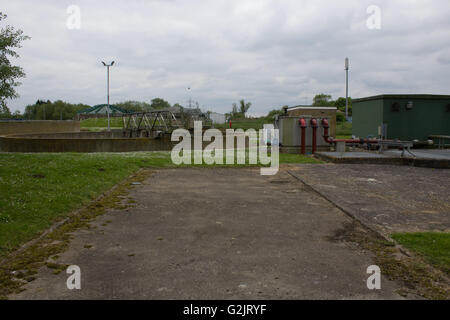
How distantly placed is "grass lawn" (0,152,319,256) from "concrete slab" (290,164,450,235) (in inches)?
203

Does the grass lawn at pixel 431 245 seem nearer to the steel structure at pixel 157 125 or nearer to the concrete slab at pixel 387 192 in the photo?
the concrete slab at pixel 387 192

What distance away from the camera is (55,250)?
485 centimetres

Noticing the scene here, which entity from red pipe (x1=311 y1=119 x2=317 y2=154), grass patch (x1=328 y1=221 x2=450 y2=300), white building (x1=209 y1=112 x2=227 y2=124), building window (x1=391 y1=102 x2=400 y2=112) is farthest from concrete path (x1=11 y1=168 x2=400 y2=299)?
white building (x1=209 y1=112 x2=227 y2=124)

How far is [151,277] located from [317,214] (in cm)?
377

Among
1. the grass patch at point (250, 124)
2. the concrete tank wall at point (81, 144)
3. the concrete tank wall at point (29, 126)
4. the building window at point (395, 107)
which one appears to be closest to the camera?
the building window at point (395, 107)

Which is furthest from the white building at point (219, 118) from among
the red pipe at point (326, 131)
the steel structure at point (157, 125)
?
the red pipe at point (326, 131)

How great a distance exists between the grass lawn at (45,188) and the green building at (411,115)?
38.5 ft

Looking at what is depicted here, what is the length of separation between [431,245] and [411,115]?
53.3ft

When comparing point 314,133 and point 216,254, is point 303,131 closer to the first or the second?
point 314,133

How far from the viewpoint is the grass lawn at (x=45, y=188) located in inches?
223

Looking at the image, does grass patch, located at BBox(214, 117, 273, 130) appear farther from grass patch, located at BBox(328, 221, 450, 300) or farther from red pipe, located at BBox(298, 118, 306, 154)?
grass patch, located at BBox(328, 221, 450, 300)

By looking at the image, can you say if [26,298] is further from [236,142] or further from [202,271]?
[236,142]

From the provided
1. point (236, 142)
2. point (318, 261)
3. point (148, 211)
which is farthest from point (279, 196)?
point (236, 142)

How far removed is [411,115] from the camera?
63.2 ft
